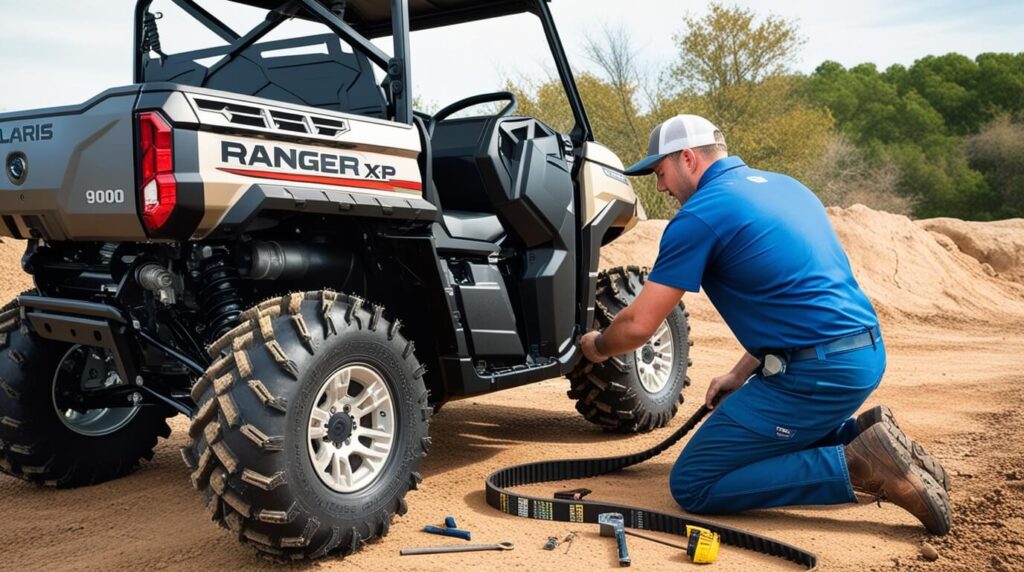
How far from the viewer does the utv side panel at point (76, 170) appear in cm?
357

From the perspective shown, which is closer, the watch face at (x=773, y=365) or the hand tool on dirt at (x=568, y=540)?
the hand tool on dirt at (x=568, y=540)

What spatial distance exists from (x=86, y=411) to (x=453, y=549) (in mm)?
2142

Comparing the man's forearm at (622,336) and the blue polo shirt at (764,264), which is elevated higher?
the blue polo shirt at (764,264)

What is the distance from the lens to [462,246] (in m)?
5.05

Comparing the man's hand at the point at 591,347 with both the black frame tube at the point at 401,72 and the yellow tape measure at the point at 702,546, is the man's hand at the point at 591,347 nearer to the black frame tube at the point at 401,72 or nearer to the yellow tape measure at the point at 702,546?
the yellow tape measure at the point at 702,546

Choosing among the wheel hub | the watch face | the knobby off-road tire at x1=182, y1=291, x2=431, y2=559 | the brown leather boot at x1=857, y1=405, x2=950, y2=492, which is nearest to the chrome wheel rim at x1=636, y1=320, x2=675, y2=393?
the watch face

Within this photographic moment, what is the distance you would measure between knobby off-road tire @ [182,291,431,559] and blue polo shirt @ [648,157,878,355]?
1.42 metres

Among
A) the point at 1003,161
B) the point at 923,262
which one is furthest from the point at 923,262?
the point at 1003,161

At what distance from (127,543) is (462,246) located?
6.74 ft

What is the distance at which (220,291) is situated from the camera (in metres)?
4.06

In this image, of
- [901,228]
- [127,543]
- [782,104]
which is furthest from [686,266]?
[782,104]

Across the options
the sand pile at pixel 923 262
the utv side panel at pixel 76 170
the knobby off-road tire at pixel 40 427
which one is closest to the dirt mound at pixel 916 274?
the sand pile at pixel 923 262

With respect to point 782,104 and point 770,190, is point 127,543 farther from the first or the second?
point 782,104

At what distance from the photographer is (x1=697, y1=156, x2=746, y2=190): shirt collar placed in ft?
15.9
